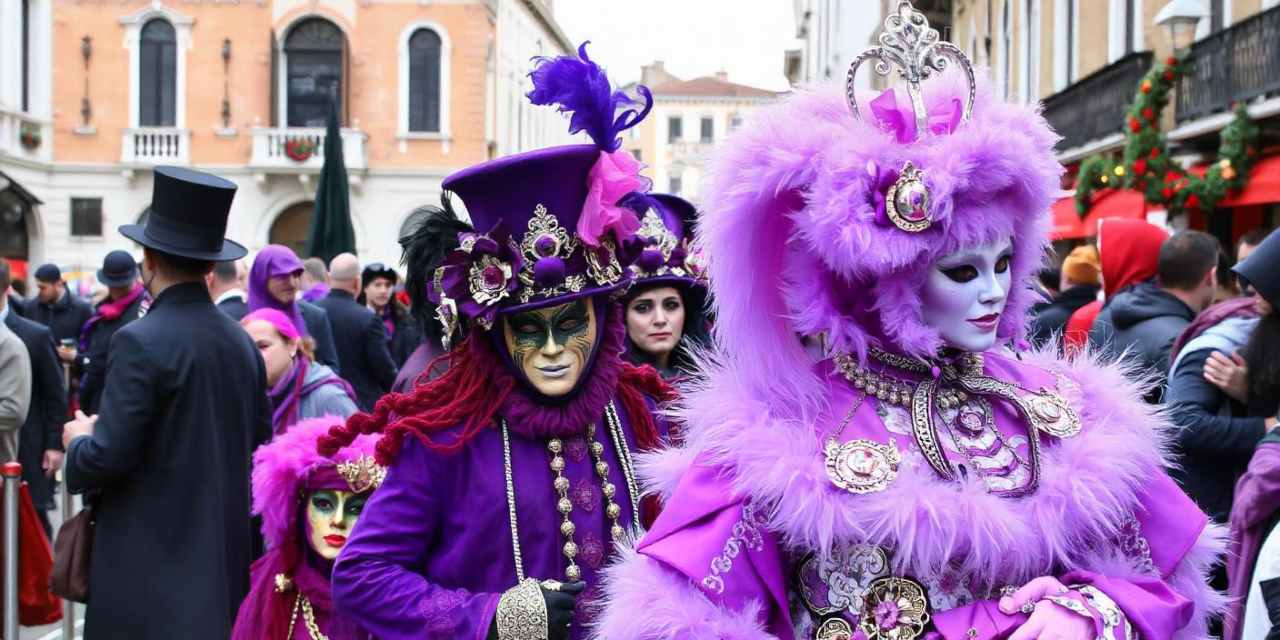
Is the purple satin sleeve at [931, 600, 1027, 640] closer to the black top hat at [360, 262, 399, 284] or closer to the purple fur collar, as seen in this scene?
the purple fur collar

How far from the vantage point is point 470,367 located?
3.27 metres

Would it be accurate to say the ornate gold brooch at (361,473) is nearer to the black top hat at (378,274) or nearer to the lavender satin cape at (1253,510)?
the lavender satin cape at (1253,510)

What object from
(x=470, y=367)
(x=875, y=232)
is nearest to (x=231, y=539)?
(x=470, y=367)

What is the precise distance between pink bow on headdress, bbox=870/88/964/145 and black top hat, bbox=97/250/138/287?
729 cm

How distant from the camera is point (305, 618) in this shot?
3902mm

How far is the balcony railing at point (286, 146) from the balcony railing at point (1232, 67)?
22597 millimetres

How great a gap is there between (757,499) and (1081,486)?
1.92 feet

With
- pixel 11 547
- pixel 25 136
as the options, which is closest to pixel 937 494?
pixel 11 547

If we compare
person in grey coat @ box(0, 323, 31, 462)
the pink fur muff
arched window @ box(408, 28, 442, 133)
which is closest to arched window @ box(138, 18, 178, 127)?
arched window @ box(408, 28, 442, 133)

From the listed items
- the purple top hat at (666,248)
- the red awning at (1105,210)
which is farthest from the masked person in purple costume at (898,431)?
the red awning at (1105,210)

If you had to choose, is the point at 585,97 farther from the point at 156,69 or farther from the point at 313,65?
the point at 156,69

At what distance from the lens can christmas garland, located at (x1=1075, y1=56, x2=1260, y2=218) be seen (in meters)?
11.3

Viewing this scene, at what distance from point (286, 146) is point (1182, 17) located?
24.3m

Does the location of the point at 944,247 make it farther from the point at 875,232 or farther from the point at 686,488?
the point at 686,488
